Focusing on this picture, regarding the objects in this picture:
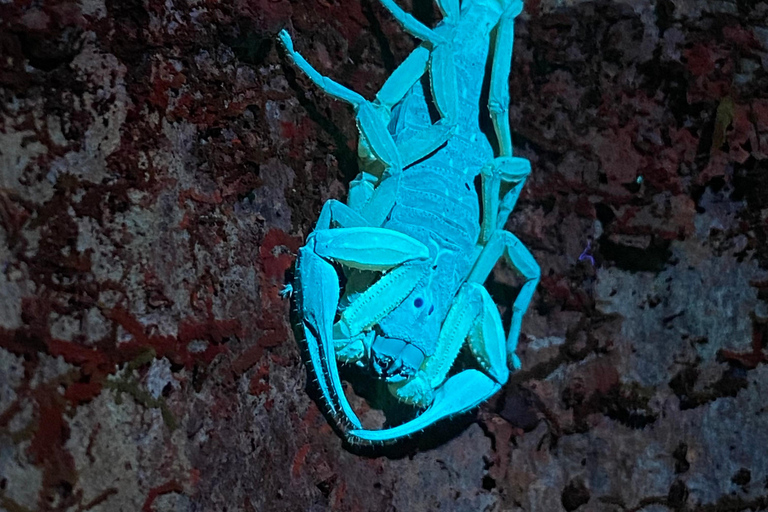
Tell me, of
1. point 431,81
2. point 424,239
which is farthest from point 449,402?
point 431,81

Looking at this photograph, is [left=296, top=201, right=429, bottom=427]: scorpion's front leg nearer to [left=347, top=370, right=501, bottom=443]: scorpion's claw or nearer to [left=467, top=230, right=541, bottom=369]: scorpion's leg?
[left=347, top=370, right=501, bottom=443]: scorpion's claw

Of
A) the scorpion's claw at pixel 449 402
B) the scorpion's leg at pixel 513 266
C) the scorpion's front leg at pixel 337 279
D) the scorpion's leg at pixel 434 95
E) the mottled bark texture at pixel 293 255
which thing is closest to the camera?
the mottled bark texture at pixel 293 255

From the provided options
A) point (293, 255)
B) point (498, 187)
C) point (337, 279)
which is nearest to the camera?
point (337, 279)

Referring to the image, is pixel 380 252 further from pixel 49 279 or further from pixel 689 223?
pixel 689 223

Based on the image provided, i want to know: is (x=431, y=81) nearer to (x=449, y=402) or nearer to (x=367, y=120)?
(x=367, y=120)

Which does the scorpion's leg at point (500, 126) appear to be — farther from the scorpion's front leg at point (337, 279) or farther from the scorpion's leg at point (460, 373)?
the scorpion's front leg at point (337, 279)

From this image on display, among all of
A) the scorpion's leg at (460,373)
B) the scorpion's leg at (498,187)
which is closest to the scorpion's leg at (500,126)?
the scorpion's leg at (498,187)

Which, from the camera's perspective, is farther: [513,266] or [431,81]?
[513,266]
